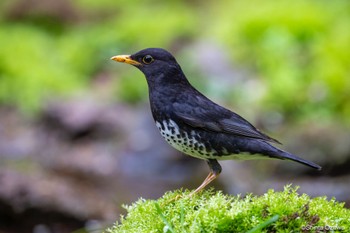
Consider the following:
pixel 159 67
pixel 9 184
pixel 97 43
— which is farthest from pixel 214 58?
pixel 159 67

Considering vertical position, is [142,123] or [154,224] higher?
[142,123]

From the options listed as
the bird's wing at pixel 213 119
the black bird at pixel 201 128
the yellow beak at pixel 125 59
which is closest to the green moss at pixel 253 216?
the black bird at pixel 201 128

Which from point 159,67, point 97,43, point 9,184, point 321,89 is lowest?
point 159,67

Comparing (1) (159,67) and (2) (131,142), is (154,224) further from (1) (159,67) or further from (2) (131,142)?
(2) (131,142)

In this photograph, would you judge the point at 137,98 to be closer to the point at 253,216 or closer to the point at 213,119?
the point at 213,119

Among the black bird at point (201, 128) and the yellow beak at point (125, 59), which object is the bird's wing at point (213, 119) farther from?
the yellow beak at point (125, 59)

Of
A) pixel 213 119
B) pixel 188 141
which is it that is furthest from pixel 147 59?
pixel 188 141
